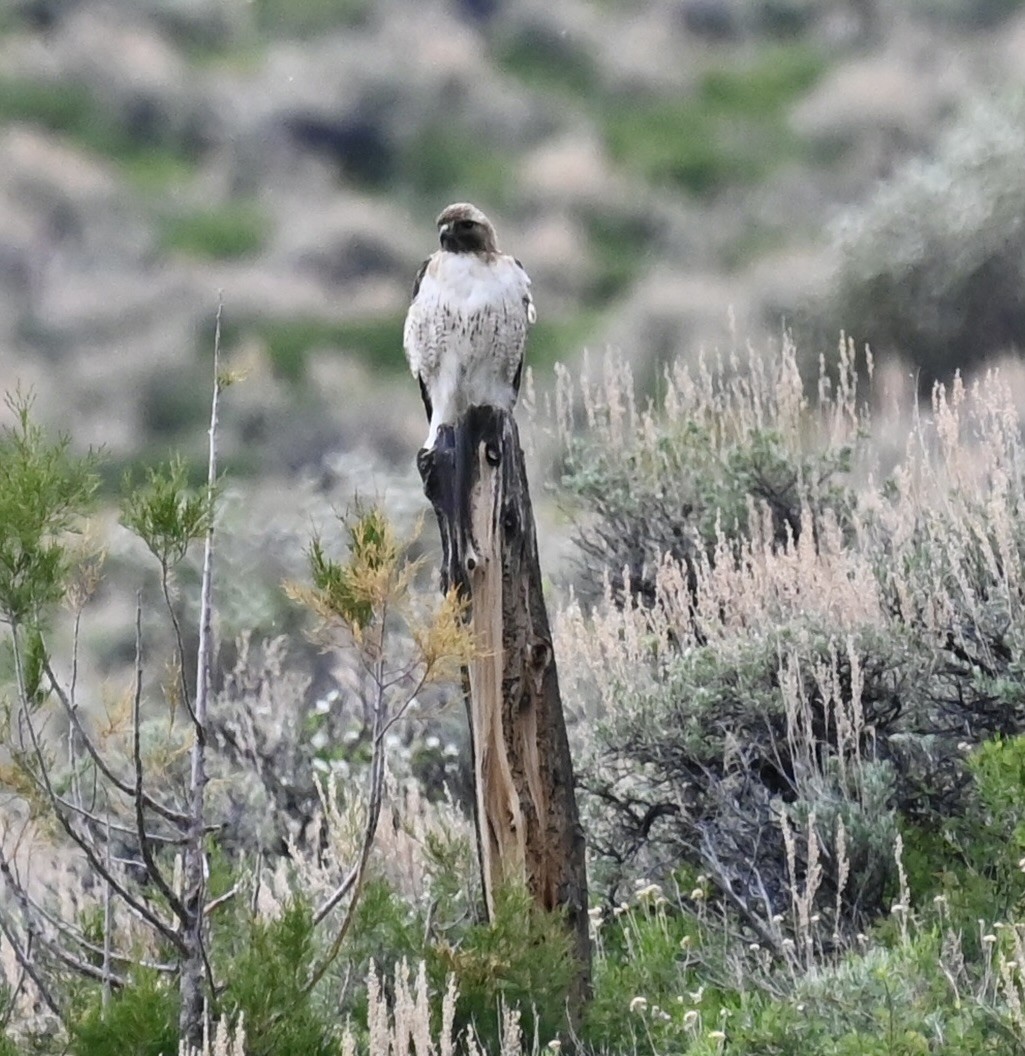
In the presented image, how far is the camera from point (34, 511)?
3.07 metres

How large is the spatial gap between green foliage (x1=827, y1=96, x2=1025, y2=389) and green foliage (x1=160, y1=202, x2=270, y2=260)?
7898 mm

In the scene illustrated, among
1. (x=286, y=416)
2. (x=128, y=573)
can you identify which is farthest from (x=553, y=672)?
(x=286, y=416)

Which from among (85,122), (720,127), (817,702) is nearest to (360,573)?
(817,702)

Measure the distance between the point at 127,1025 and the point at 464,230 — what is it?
217 cm

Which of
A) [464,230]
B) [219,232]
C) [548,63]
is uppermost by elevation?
[548,63]

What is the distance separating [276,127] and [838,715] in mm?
16652

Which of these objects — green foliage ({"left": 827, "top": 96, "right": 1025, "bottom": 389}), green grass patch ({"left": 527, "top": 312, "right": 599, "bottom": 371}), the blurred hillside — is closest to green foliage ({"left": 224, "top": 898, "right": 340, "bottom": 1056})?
green foliage ({"left": 827, "top": 96, "right": 1025, "bottom": 389})

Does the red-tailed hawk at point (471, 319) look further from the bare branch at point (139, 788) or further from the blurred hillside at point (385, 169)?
the blurred hillside at point (385, 169)

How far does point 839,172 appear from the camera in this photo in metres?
17.6

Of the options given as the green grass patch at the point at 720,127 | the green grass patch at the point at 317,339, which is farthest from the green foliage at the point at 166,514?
the green grass patch at the point at 720,127

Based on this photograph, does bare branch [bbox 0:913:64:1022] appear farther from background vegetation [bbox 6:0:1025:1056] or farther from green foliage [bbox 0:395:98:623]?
green foliage [bbox 0:395:98:623]

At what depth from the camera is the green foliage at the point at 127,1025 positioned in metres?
3.20

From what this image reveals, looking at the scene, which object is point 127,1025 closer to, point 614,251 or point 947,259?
point 947,259

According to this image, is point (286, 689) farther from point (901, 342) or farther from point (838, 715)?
point (901, 342)
